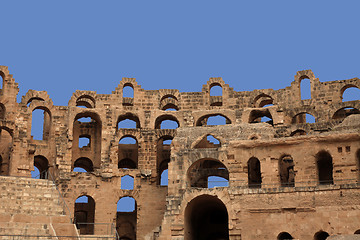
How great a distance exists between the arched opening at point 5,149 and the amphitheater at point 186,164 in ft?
0.28

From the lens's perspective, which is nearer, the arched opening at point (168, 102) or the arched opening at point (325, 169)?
the arched opening at point (325, 169)

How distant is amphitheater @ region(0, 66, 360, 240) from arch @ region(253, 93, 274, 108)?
0.40 feet

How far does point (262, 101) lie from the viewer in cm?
5262

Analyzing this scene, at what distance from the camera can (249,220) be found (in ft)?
120

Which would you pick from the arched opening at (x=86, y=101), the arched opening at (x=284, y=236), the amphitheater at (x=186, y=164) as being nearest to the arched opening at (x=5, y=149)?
the amphitheater at (x=186, y=164)

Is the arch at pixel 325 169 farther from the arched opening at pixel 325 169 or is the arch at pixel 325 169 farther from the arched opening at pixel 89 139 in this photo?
the arched opening at pixel 89 139

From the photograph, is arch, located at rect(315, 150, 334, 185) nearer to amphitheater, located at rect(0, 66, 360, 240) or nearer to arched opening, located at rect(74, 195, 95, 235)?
amphitheater, located at rect(0, 66, 360, 240)

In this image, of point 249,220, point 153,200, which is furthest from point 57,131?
point 249,220

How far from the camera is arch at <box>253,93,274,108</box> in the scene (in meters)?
52.1

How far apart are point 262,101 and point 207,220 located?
1341cm

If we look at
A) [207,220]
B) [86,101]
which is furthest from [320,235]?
[86,101]

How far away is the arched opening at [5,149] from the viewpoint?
47281 millimetres

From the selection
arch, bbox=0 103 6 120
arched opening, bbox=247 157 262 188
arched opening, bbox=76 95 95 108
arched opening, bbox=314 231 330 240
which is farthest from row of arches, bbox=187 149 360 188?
arch, bbox=0 103 6 120

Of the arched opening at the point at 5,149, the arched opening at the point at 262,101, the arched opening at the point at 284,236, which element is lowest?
the arched opening at the point at 284,236
